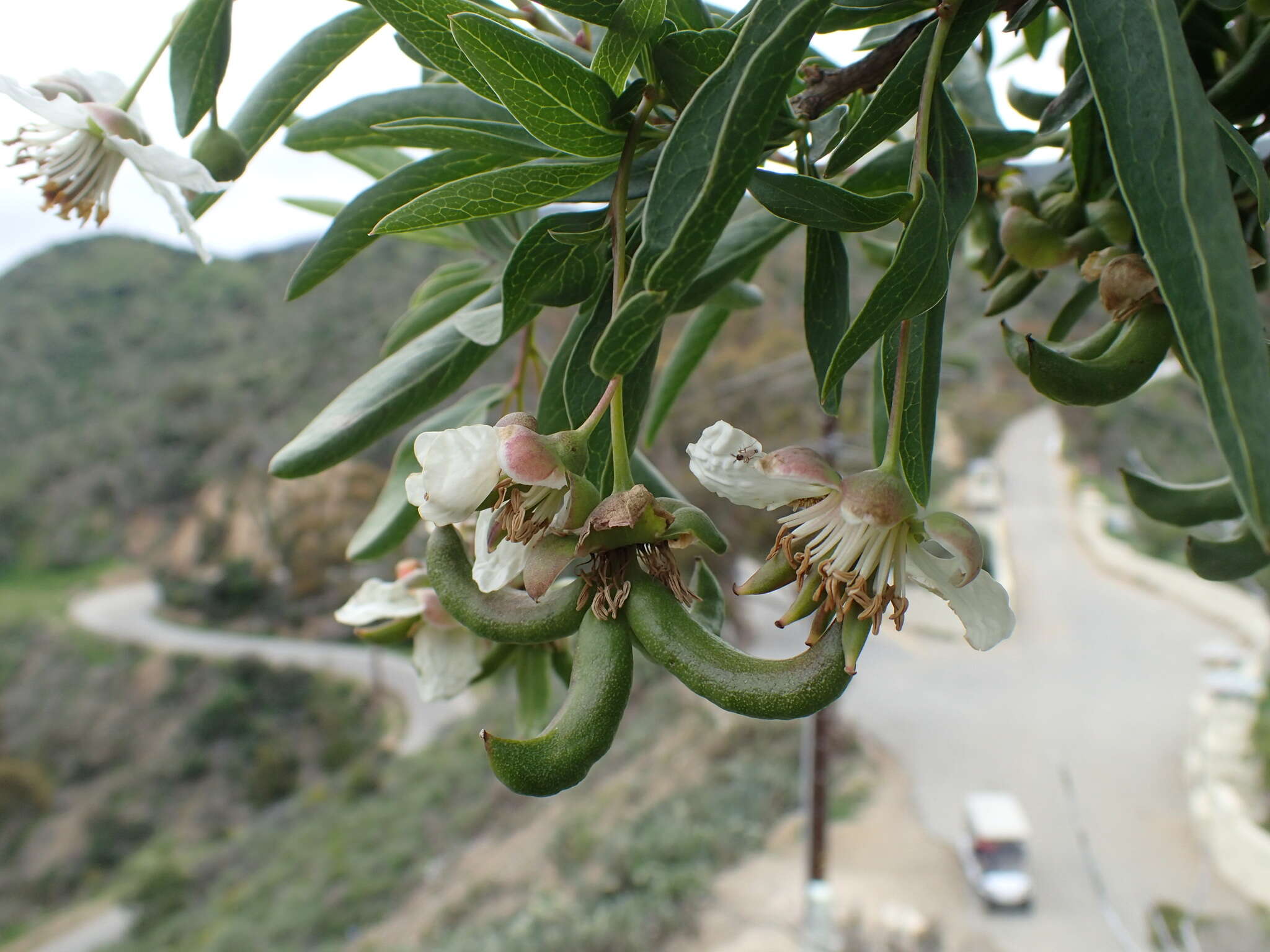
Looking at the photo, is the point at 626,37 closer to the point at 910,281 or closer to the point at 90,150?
the point at 910,281

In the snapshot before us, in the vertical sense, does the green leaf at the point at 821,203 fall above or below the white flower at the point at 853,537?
above

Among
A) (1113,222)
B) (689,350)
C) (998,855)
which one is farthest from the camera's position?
(998,855)

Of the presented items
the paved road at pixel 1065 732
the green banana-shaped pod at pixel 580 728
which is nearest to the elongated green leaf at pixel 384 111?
the green banana-shaped pod at pixel 580 728

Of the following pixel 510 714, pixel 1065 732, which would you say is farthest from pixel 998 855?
pixel 510 714

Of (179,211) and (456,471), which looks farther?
(179,211)

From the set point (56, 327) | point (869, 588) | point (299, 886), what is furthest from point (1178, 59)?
point (56, 327)

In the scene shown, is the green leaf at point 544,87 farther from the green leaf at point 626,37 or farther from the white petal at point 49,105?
the white petal at point 49,105

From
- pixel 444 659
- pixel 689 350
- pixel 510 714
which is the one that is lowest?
pixel 510 714

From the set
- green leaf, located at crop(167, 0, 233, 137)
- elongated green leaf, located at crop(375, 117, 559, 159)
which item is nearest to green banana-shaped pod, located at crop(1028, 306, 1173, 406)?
elongated green leaf, located at crop(375, 117, 559, 159)
